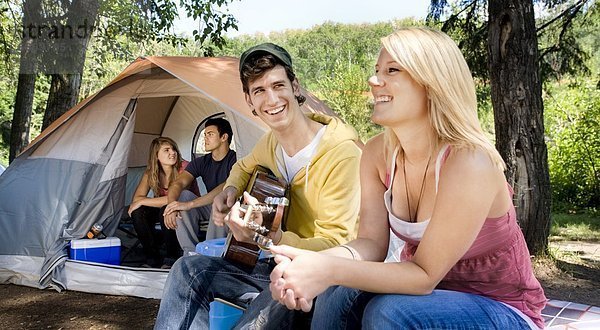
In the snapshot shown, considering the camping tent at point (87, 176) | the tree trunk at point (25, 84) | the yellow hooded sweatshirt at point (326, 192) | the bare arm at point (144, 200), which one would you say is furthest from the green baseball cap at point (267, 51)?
the tree trunk at point (25, 84)

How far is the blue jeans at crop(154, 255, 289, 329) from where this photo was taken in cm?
183

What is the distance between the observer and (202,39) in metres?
6.73

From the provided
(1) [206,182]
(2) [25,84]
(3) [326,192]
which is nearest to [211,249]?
(3) [326,192]

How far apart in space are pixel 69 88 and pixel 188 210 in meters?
3.38

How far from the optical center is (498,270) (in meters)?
1.36

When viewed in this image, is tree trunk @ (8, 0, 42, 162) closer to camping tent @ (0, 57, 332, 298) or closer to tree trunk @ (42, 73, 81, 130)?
tree trunk @ (42, 73, 81, 130)

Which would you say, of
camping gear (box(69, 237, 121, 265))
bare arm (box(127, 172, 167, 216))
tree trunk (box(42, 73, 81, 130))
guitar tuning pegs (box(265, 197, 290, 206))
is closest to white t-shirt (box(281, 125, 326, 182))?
guitar tuning pegs (box(265, 197, 290, 206))

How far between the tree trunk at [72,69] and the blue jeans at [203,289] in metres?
5.04

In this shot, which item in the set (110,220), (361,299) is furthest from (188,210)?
(361,299)

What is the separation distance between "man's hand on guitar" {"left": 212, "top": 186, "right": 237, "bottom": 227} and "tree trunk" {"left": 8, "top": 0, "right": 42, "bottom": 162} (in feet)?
18.8

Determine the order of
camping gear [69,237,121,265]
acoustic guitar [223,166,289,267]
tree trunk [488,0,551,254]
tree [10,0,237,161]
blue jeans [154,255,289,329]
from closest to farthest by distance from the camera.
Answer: acoustic guitar [223,166,289,267]
blue jeans [154,255,289,329]
camping gear [69,237,121,265]
tree trunk [488,0,551,254]
tree [10,0,237,161]

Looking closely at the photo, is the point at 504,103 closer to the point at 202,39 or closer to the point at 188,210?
the point at 188,210

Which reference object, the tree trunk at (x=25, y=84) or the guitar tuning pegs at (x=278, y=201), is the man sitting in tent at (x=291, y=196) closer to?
the guitar tuning pegs at (x=278, y=201)

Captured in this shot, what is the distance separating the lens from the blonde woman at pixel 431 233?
1.25 meters
